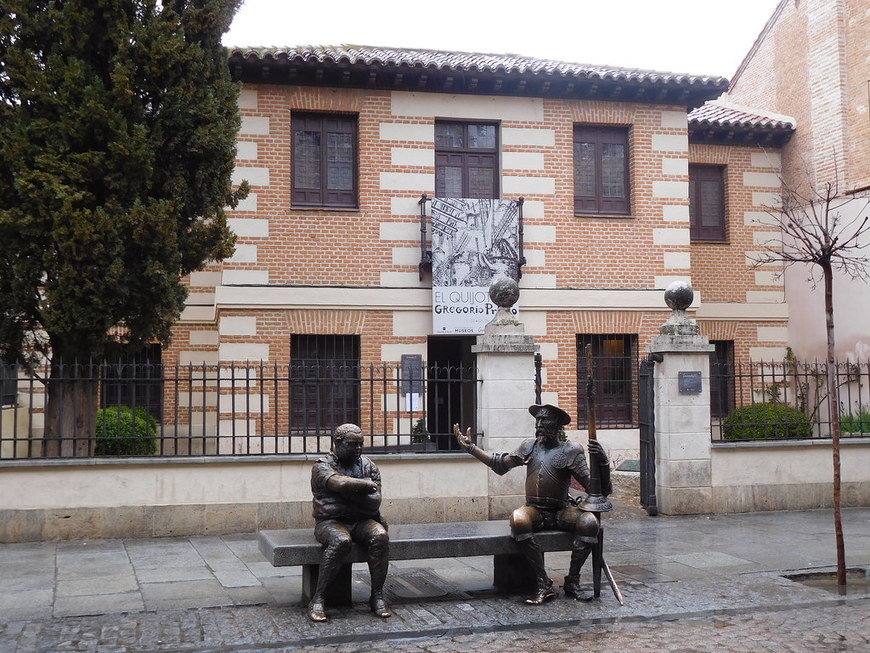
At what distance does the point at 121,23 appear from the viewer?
10.2 m

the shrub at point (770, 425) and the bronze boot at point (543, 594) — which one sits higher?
the shrub at point (770, 425)

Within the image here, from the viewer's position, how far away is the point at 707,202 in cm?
1858

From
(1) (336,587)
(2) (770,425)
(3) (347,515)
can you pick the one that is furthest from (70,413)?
(2) (770,425)

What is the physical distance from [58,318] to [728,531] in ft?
25.7

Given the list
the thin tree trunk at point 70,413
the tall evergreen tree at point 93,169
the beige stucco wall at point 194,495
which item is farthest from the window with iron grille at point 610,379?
the thin tree trunk at point 70,413

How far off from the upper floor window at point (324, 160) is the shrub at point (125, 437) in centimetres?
476

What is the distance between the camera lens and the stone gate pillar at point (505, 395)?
1063cm

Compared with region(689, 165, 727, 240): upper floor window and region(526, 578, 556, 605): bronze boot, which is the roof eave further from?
region(526, 578, 556, 605): bronze boot

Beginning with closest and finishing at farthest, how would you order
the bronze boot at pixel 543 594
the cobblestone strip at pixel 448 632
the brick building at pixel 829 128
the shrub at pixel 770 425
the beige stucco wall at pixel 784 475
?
the cobblestone strip at pixel 448 632, the bronze boot at pixel 543 594, the beige stucco wall at pixel 784 475, the shrub at pixel 770 425, the brick building at pixel 829 128

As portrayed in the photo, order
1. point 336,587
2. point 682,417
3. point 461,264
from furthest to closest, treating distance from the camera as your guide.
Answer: point 461,264, point 682,417, point 336,587

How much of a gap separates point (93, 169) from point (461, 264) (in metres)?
6.61

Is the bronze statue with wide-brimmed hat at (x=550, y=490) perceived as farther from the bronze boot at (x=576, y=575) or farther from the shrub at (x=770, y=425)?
the shrub at (x=770, y=425)

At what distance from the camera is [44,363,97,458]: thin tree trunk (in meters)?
9.96

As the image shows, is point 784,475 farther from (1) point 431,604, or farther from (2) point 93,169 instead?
(2) point 93,169
